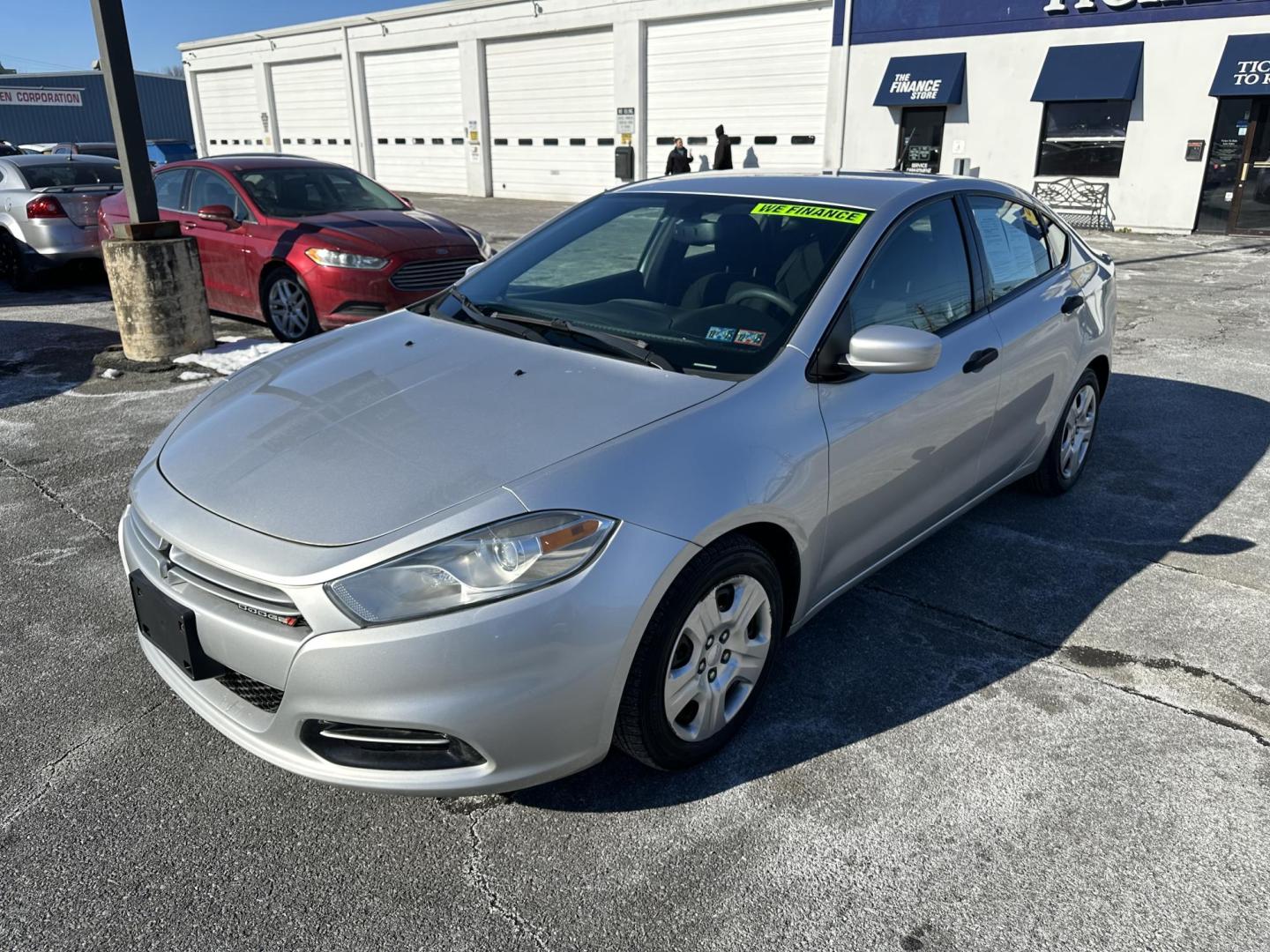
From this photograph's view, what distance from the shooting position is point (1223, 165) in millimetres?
16438

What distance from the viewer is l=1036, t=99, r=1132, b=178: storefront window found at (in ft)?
56.5

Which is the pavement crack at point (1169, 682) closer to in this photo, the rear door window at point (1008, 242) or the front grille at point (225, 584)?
the rear door window at point (1008, 242)

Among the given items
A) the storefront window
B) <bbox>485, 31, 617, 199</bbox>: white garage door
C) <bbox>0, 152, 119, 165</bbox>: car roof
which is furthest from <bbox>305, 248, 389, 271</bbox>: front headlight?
<bbox>485, 31, 617, 199</bbox>: white garage door

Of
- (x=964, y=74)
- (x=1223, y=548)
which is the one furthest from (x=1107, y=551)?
(x=964, y=74)

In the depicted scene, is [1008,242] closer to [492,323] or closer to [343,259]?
[492,323]

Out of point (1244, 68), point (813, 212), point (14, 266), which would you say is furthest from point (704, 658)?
point (1244, 68)

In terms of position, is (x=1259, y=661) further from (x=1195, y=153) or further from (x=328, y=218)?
(x=1195, y=153)

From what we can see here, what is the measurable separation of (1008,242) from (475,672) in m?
3.15

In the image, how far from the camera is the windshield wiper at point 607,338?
294cm

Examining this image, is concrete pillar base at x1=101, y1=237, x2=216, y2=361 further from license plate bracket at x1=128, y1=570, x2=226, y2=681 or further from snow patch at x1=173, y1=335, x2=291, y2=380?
license plate bracket at x1=128, y1=570, x2=226, y2=681

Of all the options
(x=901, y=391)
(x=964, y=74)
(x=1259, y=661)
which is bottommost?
(x=1259, y=661)

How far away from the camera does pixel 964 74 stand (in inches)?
730

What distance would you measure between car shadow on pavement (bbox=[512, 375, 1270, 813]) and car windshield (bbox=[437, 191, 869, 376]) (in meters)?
1.13

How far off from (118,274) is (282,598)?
234 inches
